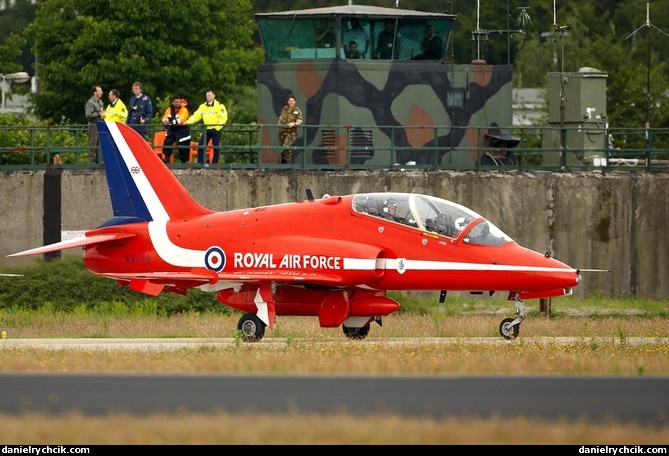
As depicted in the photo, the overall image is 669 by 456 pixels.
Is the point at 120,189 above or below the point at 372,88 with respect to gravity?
below

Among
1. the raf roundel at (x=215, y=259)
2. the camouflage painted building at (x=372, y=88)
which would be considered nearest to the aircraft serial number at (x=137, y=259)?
the raf roundel at (x=215, y=259)

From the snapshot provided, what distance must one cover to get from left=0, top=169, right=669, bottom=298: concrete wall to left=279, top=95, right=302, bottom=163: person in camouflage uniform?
0.92m

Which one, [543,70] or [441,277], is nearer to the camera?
[441,277]

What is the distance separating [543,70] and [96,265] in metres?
57.5

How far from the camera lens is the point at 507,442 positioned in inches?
503

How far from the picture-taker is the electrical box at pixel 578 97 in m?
35.5

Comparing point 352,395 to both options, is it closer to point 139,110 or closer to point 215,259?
point 215,259

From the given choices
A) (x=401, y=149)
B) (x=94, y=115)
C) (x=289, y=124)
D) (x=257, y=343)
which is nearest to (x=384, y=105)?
(x=401, y=149)

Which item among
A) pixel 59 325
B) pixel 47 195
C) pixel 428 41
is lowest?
pixel 59 325

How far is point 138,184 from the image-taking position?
85.3 feet

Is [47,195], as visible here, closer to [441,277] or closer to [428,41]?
[428,41]

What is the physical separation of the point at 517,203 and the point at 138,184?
30.7 ft

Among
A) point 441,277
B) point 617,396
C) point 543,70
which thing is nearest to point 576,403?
point 617,396
